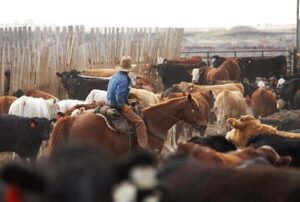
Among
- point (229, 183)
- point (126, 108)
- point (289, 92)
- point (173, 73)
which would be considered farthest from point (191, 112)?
point (173, 73)

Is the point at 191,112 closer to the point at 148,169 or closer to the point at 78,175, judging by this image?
the point at 148,169

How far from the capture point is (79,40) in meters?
24.8

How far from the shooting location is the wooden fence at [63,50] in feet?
68.9

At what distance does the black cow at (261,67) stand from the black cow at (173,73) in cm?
322

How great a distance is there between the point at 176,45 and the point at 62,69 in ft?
30.7

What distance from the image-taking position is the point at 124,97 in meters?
10.6

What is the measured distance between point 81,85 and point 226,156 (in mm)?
13763

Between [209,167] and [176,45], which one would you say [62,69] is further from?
[209,167]

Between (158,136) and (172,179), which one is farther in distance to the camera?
(158,136)

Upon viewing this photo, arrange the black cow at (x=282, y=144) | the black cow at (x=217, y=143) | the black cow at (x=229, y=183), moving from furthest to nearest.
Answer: the black cow at (x=217, y=143)
the black cow at (x=282, y=144)
the black cow at (x=229, y=183)

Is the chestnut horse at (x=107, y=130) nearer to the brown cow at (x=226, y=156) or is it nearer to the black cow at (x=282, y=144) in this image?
the black cow at (x=282, y=144)

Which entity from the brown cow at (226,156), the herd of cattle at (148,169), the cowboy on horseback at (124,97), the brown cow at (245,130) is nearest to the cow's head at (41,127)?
the herd of cattle at (148,169)

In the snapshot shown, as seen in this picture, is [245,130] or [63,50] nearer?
[245,130]

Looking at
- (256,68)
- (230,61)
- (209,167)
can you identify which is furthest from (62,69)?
(209,167)
